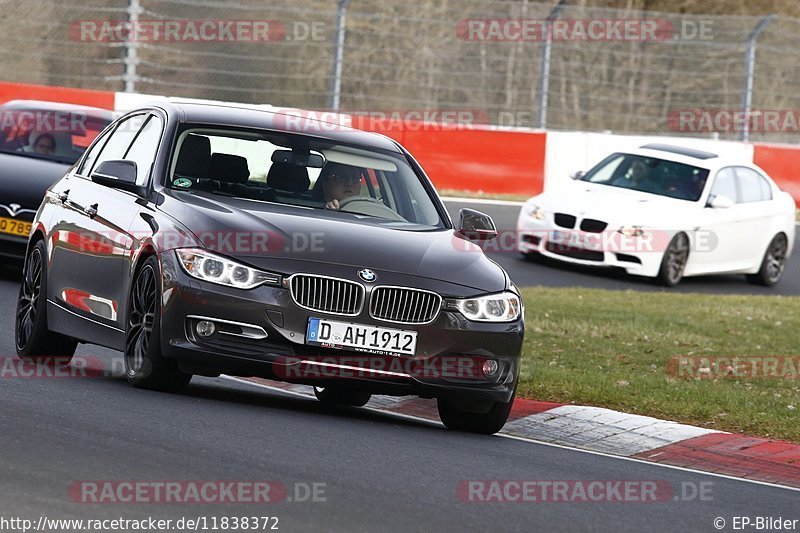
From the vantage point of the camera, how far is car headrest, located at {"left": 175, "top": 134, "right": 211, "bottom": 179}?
A: 30.9ft

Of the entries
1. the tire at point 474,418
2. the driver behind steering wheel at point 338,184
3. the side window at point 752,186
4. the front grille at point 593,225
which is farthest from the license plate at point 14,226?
the side window at point 752,186

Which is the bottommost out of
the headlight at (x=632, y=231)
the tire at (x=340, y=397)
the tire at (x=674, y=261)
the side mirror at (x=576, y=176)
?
the tire at (x=674, y=261)

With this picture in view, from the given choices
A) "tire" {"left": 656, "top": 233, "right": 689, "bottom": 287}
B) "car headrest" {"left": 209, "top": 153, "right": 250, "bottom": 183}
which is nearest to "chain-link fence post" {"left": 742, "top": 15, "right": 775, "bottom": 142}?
"tire" {"left": 656, "top": 233, "right": 689, "bottom": 287}

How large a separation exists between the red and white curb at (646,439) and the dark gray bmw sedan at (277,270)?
1.63 feet

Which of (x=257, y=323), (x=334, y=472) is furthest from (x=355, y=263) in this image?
(x=334, y=472)

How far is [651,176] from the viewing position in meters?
20.3

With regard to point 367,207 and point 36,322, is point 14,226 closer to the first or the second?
point 36,322

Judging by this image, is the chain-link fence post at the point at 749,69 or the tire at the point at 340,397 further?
the chain-link fence post at the point at 749,69

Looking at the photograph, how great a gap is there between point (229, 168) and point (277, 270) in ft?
4.38

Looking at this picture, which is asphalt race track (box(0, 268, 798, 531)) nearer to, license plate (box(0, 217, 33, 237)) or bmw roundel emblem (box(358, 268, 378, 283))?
bmw roundel emblem (box(358, 268, 378, 283))

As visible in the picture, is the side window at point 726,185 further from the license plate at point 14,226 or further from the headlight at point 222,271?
the headlight at point 222,271

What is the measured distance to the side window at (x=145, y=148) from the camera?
376 inches

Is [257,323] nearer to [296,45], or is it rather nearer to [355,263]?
[355,263]

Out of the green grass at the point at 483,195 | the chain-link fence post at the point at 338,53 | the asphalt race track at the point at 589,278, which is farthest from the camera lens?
the chain-link fence post at the point at 338,53
